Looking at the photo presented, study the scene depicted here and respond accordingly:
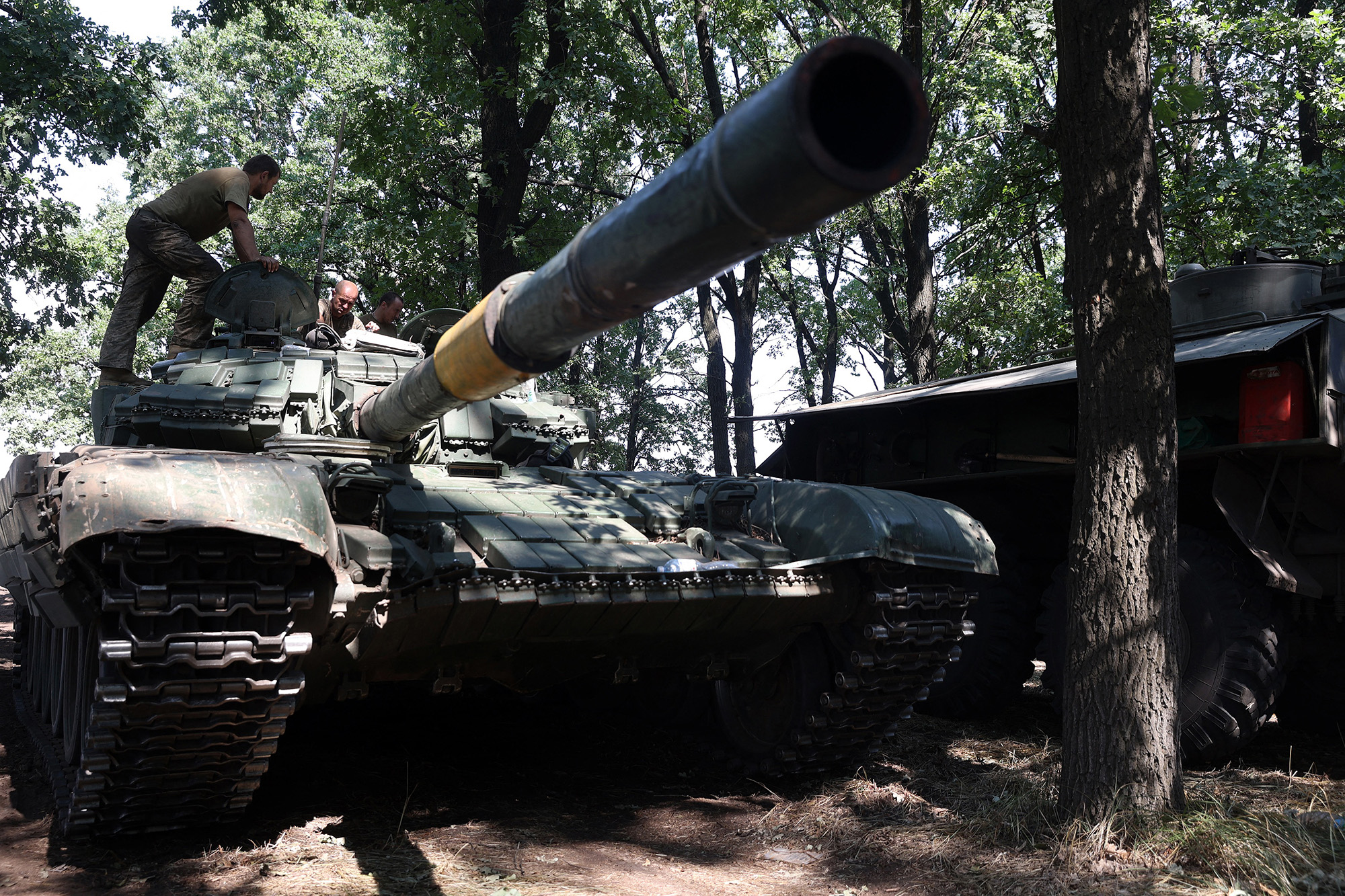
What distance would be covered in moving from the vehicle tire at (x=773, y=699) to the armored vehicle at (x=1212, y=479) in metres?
2.29

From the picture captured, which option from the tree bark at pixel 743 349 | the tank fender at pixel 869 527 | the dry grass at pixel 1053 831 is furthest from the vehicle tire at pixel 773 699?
the tree bark at pixel 743 349

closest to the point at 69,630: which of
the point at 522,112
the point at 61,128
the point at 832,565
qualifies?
the point at 832,565

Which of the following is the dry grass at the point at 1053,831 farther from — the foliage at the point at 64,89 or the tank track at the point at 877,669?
the foliage at the point at 64,89

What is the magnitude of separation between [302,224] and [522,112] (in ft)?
23.1

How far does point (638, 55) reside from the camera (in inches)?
792

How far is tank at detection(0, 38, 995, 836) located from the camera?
98.2 inches

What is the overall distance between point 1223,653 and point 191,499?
5.82 metres

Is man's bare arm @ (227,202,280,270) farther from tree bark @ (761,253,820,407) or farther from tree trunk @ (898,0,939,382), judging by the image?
tree bark @ (761,253,820,407)

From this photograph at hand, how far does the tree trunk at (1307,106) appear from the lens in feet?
42.4

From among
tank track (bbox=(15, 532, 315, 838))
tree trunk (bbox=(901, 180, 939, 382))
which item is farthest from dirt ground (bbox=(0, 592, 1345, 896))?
tree trunk (bbox=(901, 180, 939, 382))

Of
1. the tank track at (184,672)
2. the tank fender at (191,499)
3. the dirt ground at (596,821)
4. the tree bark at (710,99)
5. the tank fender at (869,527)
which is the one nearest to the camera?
the tank fender at (191,499)

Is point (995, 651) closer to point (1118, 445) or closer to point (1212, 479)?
point (1212, 479)

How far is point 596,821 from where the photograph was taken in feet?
18.9

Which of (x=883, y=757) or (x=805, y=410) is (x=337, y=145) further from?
(x=883, y=757)
